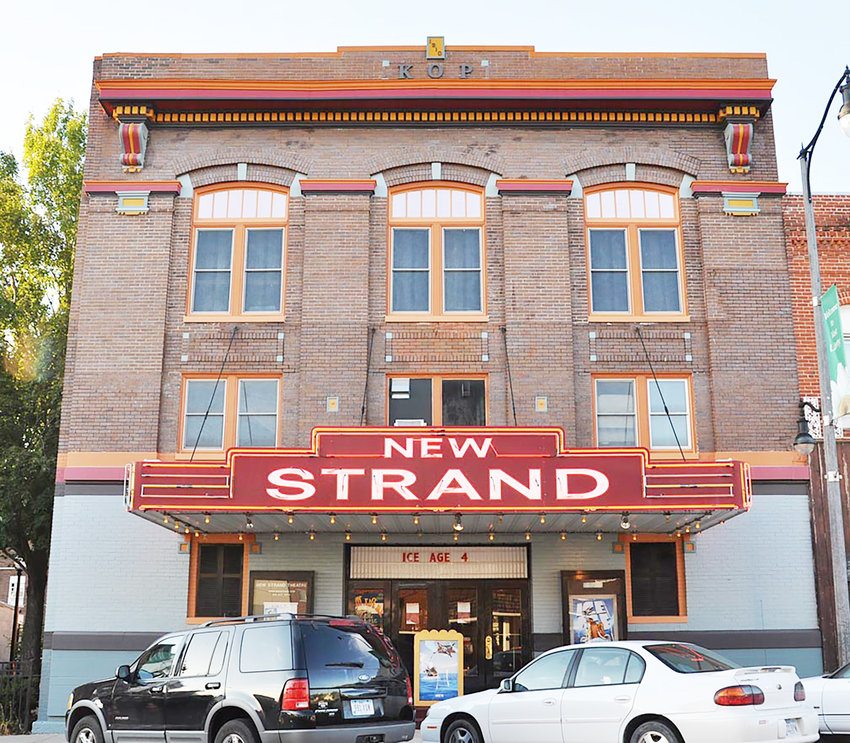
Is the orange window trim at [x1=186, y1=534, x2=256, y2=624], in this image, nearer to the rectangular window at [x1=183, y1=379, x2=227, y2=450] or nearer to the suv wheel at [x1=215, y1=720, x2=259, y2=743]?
the rectangular window at [x1=183, y1=379, x2=227, y2=450]

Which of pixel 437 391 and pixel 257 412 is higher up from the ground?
pixel 437 391

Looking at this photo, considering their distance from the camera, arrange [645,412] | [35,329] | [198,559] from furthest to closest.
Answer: [35,329], [645,412], [198,559]

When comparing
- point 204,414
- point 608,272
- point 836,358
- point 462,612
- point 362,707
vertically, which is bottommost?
point 362,707

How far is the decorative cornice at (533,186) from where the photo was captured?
20.0 meters

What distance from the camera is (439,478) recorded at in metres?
15.3

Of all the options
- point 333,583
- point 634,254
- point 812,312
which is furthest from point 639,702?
point 812,312

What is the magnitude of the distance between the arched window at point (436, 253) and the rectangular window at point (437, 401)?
51.7 inches

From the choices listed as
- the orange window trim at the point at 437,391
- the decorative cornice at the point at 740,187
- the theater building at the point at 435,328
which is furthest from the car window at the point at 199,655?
the decorative cornice at the point at 740,187

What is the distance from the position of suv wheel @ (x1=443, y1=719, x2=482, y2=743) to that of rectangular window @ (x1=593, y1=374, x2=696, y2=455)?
25.8 feet

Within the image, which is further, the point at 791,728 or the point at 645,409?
the point at 645,409

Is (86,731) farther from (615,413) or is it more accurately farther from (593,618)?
(615,413)

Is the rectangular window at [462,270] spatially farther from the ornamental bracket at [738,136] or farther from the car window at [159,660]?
the car window at [159,660]

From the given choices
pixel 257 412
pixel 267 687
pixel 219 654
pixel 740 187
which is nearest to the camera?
pixel 267 687

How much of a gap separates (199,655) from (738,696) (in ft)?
19.6
